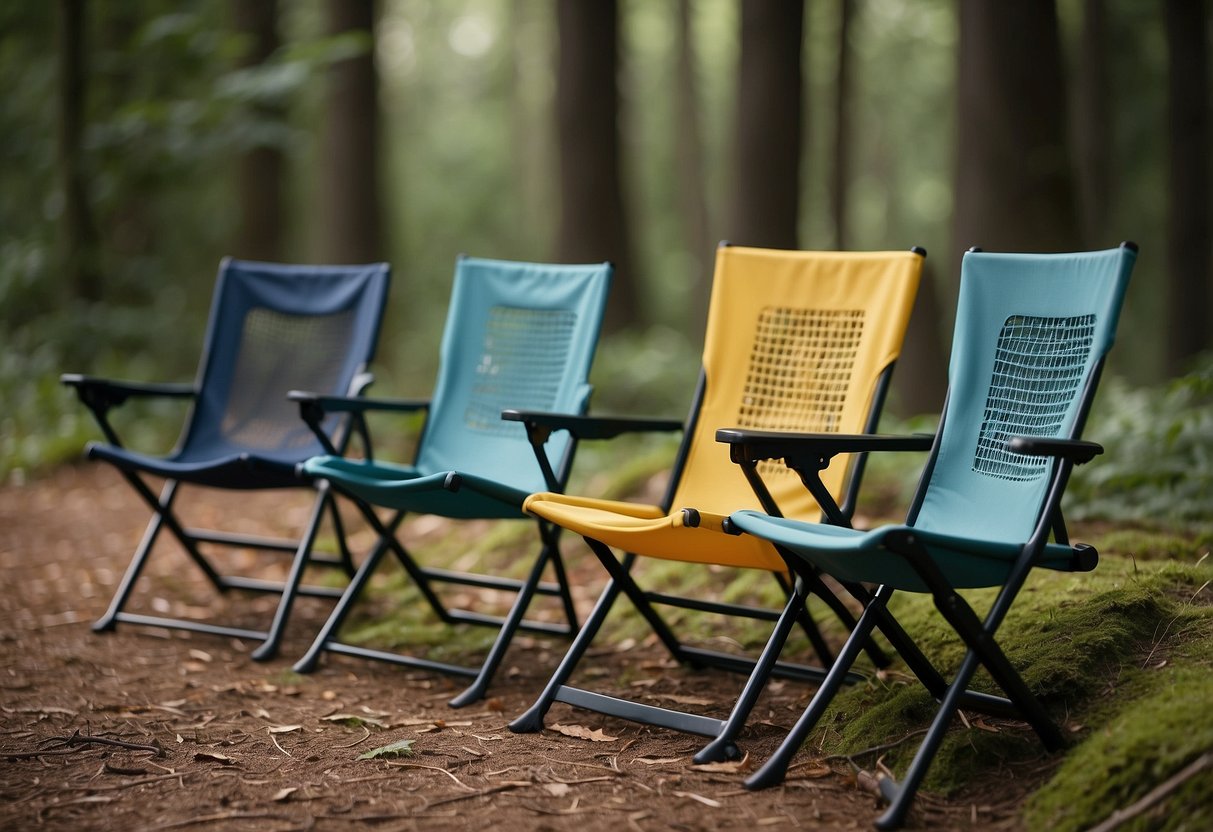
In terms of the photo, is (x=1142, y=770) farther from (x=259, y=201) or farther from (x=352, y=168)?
(x=259, y=201)

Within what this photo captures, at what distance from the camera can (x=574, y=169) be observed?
8.88 meters

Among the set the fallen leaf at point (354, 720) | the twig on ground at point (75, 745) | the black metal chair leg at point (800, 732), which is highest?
the black metal chair leg at point (800, 732)

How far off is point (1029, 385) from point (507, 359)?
1.75m

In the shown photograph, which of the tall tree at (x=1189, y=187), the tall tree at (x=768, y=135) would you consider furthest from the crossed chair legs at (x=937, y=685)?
the tall tree at (x=1189, y=187)

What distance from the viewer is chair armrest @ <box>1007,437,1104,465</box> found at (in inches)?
93.4

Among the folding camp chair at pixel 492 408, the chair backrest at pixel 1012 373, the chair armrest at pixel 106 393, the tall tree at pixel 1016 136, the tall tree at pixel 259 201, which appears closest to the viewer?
the chair backrest at pixel 1012 373

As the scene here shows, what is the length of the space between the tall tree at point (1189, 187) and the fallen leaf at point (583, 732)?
26.5 feet

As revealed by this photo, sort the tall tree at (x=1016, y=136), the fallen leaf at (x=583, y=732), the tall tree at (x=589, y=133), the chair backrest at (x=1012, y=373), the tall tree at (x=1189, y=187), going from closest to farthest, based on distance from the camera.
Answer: the chair backrest at (x=1012, y=373) < the fallen leaf at (x=583, y=732) < the tall tree at (x=1016, y=136) < the tall tree at (x=589, y=133) < the tall tree at (x=1189, y=187)

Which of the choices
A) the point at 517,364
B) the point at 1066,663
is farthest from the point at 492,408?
the point at 1066,663

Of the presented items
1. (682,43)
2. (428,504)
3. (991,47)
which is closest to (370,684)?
(428,504)

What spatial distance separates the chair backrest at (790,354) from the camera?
10.7ft

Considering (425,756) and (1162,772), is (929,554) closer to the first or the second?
(1162,772)

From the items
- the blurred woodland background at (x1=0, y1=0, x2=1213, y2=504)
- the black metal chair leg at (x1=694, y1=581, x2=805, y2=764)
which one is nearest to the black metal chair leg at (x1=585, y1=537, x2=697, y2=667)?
the black metal chair leg at (x1=694, y1=581, x2=805, y2=764)

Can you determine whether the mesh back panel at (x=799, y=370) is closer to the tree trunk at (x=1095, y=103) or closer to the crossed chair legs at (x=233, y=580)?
the crossed chair legs at (x=233, y=580)
